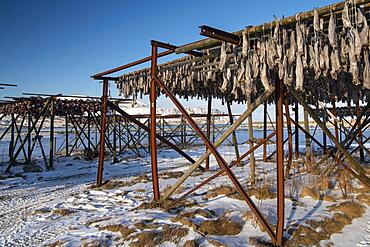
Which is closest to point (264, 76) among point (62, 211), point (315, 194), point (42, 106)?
point (315, 194)

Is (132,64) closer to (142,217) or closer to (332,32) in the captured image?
(142,217)

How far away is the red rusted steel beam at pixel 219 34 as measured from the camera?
323 centimetres

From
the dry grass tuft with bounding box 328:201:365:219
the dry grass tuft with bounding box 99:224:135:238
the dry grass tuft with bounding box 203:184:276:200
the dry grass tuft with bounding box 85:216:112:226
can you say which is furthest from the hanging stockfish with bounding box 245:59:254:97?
the dry grass tuft with bounding box 85:216:112:226

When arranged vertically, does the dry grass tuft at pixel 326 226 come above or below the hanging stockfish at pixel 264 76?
below

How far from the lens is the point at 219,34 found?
3430 millimetres

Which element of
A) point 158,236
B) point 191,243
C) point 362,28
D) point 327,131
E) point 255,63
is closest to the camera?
point 362,28

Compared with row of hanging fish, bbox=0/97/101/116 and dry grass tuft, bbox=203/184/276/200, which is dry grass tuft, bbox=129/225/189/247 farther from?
row of hanging fish, bbox=0/97/101/116

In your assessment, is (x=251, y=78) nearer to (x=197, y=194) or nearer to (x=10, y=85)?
(x=197, y=194)

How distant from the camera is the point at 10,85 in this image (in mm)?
9484

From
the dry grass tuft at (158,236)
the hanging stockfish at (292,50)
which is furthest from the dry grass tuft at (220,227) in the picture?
the hanging stockfish at (292,50)

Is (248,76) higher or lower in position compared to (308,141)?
higher

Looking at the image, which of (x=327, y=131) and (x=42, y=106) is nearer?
(x=327, y=131)

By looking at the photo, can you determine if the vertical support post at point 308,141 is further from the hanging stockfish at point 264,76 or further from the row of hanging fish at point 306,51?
the hanging stockfish at point 264,76

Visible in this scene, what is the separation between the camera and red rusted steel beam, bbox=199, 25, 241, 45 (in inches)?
127
